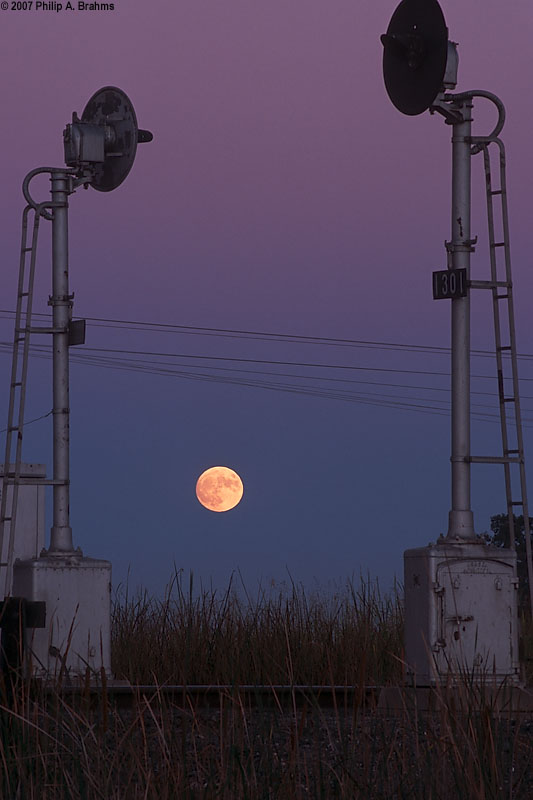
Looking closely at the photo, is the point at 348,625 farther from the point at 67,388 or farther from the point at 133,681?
the point at 67,388

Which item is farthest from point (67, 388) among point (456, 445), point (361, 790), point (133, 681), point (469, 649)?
point (361, 790)

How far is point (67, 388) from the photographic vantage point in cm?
1116

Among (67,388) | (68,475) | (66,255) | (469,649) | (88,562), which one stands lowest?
(469,649)

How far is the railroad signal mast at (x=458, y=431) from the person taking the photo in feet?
29.9

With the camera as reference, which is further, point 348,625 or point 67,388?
point 348,625

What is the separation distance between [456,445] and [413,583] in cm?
119

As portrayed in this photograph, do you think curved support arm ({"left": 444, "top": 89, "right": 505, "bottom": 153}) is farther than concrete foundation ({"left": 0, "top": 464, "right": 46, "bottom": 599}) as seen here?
No

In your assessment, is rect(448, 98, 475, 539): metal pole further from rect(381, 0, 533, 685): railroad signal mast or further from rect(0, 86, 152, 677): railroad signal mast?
rect(0, 86, 152, 677): railroad signal mast

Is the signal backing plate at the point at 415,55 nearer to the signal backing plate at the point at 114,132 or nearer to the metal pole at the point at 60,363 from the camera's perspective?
the signal backing plate at the point at 114,132

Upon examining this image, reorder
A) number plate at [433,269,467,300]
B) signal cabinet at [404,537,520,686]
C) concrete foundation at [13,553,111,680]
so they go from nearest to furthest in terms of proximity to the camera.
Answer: signal cabinet at [404,537,520,686] < number plate at [433,269,467,300] < concrete foundation at [13,553,111,680]

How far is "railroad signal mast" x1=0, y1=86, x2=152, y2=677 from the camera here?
1041cm

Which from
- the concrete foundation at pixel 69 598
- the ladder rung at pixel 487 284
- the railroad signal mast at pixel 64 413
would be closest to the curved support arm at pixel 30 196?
the railroad signal mast at pixel 64 413

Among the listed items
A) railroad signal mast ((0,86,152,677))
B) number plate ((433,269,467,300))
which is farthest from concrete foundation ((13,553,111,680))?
number plate ((433,269,467,300))

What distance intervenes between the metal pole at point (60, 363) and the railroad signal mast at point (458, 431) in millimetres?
3294
